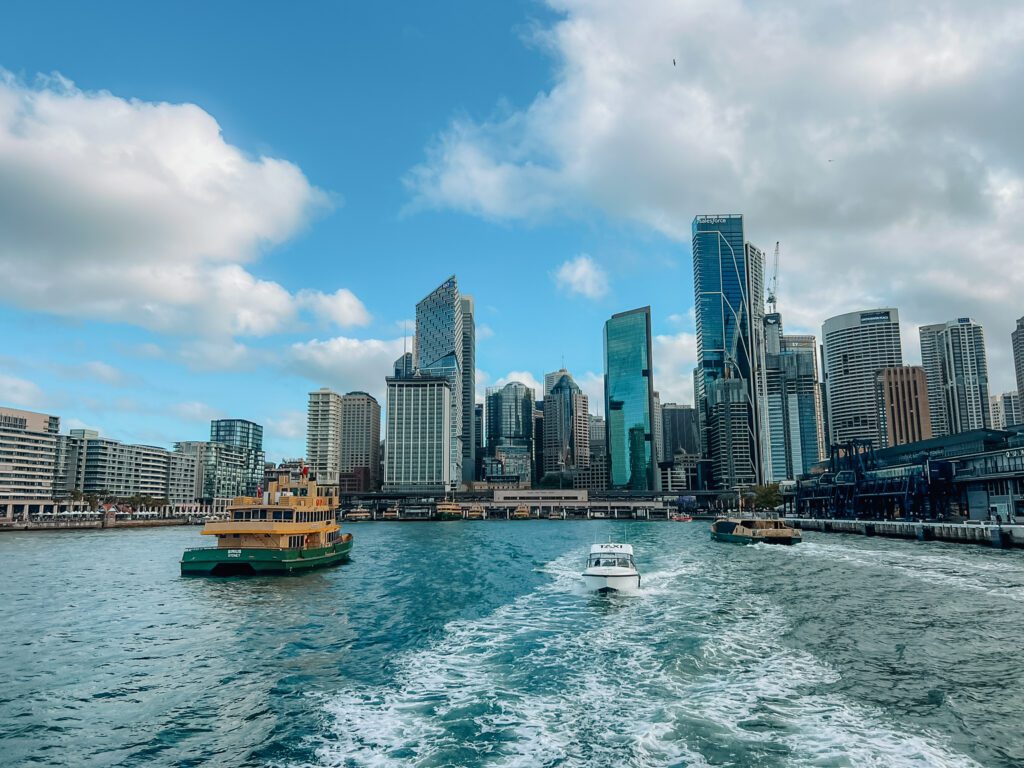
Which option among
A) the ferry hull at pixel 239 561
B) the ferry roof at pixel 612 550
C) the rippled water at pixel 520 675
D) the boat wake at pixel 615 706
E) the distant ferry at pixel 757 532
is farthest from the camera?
the distant ferry at pixel 757 532

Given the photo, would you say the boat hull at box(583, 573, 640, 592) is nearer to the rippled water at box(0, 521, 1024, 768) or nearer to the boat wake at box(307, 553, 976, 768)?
the rippled water at box(0, 521, 1024, 768)

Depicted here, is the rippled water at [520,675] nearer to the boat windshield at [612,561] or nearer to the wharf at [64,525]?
the boat windshield at [612,561]

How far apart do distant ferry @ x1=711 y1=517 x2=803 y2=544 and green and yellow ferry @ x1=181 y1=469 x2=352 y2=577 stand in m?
63.2

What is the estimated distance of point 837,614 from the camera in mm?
37438

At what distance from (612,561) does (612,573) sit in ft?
9.24

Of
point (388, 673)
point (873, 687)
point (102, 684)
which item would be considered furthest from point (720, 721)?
point (102, 684)

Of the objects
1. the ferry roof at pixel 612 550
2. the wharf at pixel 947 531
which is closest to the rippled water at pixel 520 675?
the ferry roof at pixel 612 550

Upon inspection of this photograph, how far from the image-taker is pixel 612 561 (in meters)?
48.6

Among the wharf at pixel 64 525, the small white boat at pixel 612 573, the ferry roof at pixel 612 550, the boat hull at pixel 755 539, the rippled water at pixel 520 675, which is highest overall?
the ferry roof at pixel 612 550

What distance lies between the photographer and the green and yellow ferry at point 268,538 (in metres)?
57.3

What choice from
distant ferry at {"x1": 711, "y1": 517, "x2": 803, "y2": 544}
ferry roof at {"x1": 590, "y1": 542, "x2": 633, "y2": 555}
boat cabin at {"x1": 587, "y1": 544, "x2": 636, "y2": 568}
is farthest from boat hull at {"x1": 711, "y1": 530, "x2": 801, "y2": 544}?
boat cabin at {"x1": 587, "y1": 544, "x2": 636, "y2": 568}

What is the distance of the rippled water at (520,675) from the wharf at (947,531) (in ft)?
114

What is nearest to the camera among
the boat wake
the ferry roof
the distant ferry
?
the boat wake

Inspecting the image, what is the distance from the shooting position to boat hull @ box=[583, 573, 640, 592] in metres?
45.4
